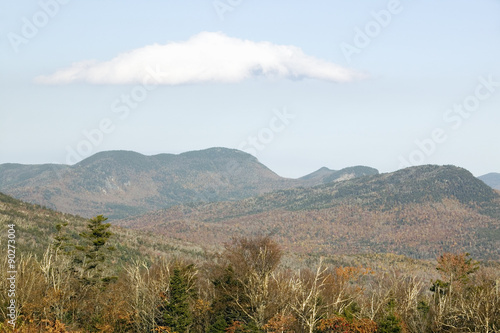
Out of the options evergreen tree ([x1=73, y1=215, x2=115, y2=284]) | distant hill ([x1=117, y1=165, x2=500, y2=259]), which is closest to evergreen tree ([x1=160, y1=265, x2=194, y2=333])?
evergreen tree ([x1=73, y1=215, x2=115, y2=284])

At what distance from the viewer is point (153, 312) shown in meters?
38.5

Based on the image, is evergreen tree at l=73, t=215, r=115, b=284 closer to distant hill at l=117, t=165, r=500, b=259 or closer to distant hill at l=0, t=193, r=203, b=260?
distant hill at l=0, t=193, r=203, b=260

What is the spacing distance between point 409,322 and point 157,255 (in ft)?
164

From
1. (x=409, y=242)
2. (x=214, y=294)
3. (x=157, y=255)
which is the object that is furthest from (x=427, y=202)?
(x=214, y=294)

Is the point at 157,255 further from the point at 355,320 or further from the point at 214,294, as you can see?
the point at 355,320

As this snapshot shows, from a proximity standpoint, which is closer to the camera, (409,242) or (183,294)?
(183,294)

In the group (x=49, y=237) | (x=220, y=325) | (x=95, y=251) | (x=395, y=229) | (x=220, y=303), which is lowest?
(x=220, y=325)

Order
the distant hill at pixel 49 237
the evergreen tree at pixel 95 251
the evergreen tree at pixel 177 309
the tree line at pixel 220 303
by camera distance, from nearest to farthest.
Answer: the tree line at pixel 220 303
the evergreen tree at pixel 177 309
the evergreen tree at pixel 95 251
the distant hill at pixel 49 237

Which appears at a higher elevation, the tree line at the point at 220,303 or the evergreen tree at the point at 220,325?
the tree line at the point at 220,303

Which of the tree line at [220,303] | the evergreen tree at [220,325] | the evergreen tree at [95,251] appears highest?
the evergreen tree at [95,251]

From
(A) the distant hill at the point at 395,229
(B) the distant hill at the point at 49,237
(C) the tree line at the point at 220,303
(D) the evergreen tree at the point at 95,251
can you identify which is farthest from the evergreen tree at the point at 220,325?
(A) the distant hill at the point at 395,229

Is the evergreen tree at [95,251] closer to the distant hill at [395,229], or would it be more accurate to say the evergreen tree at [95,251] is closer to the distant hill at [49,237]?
the distant hill at [49,237]

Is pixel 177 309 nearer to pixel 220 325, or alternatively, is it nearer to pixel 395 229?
pixel 220 325

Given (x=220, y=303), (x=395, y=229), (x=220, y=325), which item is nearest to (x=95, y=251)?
(x=220, y=303)
